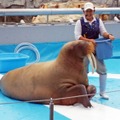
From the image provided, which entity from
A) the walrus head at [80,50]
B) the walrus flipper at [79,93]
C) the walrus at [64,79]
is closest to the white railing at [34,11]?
the walrus at [64,79]

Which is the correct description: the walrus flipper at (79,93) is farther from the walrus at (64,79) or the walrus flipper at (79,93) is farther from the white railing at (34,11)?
the white railing at (34,11)

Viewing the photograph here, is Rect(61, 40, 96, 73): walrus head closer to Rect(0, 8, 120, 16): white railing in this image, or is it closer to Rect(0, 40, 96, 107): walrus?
→ Rect(0, 40, 96, 107): walrus

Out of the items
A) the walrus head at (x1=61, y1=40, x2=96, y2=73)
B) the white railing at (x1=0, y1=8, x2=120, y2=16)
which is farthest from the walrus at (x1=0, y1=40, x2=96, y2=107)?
the white railing at (x1=0, y1=8, x2=120, y2=16)

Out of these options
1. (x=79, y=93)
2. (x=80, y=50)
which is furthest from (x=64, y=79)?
(x=80, y=50)

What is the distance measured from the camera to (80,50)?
180 inches

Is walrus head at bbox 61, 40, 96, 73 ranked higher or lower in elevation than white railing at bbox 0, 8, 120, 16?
lower

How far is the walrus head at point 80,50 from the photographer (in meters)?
4.53

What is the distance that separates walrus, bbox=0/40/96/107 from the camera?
4.55m

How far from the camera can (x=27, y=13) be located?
8.84 m

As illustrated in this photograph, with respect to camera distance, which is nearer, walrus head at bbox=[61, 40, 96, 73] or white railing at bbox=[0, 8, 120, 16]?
walrus head at bbox=[61, 40, 96, 73]

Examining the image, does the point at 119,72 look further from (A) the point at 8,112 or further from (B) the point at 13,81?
(A) the point at 8,112

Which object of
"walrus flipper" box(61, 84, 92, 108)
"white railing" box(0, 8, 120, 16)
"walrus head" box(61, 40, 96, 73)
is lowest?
"walrus flipper" box(61, 84, 92, 108)

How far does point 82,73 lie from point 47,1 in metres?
12.3

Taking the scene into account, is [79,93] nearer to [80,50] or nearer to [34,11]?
[80,50]
